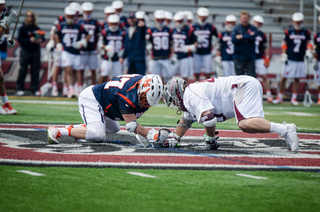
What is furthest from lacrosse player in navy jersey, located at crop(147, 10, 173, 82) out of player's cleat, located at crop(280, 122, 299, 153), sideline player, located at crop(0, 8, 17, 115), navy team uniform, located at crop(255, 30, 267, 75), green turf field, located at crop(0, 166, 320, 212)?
green turf field, located at crop(0, 166, 320, 212)

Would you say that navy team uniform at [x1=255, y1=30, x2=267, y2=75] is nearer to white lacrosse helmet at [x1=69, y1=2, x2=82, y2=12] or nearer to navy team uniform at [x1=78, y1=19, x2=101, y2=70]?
navy team uniform at [x1=78, y1=19, x2=101, y2=70]

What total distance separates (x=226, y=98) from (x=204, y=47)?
27.3ft

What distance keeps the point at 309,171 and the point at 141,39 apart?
870 cm

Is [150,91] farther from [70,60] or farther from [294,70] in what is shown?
[294,70]

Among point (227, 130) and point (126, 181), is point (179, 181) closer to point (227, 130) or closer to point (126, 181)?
point (126, 181)

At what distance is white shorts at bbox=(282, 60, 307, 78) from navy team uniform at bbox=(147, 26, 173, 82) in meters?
3.18

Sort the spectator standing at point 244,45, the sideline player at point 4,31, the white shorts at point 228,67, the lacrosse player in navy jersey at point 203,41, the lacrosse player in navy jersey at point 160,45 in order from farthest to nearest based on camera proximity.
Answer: the white shorts at point 228,67
the lacrosse player in navy jersey at point 203,41
the lacrosse player in navy jersey at point 160,45
the spectator standing at point 244,45
the sideline player at point 4,31

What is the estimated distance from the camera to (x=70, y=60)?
11852 millimetres

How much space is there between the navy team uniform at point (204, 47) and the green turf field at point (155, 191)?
367 inches

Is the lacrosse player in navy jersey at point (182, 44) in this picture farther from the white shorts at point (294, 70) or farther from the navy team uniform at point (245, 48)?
the white shorts at point (294, 70)

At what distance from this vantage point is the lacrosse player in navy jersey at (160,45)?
468 inches

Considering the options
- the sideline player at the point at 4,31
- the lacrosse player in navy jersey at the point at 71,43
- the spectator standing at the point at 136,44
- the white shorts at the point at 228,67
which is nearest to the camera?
the sideline player at the point at 4,31

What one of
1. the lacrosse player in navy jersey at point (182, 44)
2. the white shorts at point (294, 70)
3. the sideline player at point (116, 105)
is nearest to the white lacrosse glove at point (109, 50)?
the lacrosse player in navy jersey at point (182, 44)

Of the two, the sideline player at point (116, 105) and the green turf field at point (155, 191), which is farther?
the sideline player at point (116, 105)
